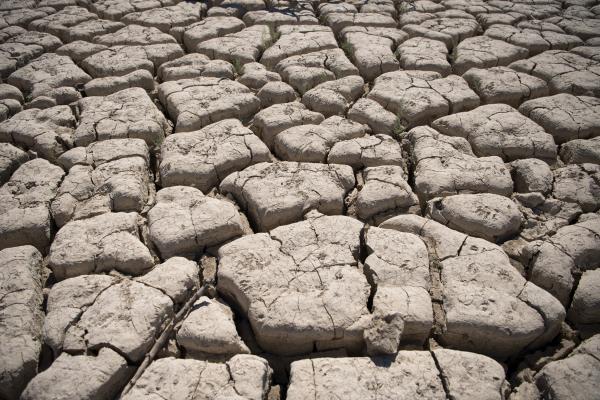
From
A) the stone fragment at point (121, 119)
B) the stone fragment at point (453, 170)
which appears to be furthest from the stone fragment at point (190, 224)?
the stone fragment at point (453, 170)

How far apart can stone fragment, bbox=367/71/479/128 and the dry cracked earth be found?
0.06 ft

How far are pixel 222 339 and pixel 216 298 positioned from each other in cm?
25

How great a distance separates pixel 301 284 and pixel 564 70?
9.51 feet

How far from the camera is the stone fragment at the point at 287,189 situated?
214 centimetres

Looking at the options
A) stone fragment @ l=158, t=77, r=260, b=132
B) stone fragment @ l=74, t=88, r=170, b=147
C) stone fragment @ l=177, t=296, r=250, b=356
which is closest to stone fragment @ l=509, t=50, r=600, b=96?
stone fragment @ l=158, t=77, r=260, b=132

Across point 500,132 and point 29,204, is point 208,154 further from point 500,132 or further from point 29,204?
point 500,132

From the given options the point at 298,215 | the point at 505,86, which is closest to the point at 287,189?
the point at 298,215

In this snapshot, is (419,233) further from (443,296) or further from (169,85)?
(169,85)

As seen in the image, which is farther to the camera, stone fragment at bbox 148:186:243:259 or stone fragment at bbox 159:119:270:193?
stone fragment at bbox 159:119:270:193

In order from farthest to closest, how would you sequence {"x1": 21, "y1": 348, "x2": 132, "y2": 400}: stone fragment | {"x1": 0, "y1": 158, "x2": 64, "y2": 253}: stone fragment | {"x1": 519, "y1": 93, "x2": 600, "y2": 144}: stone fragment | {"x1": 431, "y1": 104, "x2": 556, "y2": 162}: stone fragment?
{"x1": 519, "y1": 93, "x2": 600, "y2": 144}: stone fragment → {"x1": 431, "y1": 104, "x2": 556, "y2": 162}: stone fragment → {"x1": 0, "y1": 158, "x2": 64, "y2": 253}: stone fragment → {"x1": 21, "y1": 348, "x2": 132, "y2": 400}: stone fragment

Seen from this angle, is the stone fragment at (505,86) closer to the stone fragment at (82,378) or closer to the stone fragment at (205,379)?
the stone fragment at (205,379)

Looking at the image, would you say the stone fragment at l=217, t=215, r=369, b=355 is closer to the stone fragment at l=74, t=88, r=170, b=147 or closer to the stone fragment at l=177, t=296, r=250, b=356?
the stone fragment at l=177, t=296, r=250, b=356

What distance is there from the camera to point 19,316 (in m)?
1.68

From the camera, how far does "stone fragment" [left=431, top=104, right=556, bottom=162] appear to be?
256 cm
